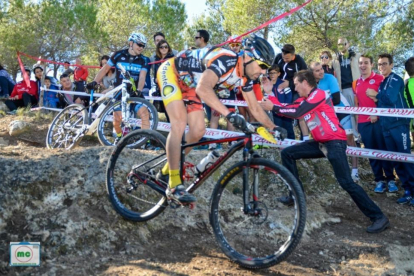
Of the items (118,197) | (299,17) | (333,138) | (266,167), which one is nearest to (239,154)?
(333,138)

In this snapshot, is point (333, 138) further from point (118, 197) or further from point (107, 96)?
point (107, 96)

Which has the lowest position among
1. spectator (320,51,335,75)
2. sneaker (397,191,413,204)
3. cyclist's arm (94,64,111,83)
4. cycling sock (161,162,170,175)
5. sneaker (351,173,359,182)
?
sneaker (397,191,413,204)

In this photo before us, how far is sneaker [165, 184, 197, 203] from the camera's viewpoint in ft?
14.2

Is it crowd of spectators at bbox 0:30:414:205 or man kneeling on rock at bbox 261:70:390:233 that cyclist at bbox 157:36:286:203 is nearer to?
crowd of spectators at bbox 0:30:414:205

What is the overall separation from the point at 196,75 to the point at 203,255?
1913mm

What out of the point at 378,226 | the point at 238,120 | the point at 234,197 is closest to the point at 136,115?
the point at 234,197

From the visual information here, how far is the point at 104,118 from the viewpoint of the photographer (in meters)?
7.15

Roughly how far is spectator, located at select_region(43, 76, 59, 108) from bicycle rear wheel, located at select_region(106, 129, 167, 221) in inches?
284

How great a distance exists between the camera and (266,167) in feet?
13.5

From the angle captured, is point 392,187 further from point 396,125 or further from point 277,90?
point 277,90

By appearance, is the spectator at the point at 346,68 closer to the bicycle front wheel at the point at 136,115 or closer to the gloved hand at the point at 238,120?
the bicycle front wheel at the point at 136,115

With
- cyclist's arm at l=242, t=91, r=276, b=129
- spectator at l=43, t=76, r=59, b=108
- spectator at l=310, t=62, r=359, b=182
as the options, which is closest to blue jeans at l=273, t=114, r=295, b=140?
spectator at l=310, t=62, r=359, b=182

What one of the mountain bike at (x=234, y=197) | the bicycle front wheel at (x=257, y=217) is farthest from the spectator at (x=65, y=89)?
the bicycle front wheel at (x=257, y=217)

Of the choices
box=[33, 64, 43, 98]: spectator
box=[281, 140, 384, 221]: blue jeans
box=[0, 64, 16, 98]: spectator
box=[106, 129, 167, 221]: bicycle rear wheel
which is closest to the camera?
box=[106, 129, 167, 221]: bicycle rear wheel
